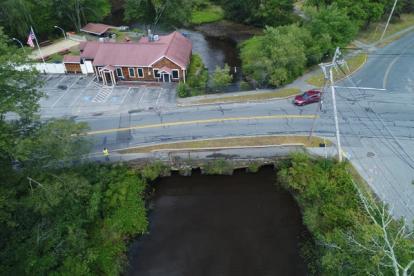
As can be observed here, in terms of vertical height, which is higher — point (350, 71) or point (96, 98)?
point (350, 71)

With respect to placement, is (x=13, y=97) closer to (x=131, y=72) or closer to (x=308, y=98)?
(x=131, y=72)

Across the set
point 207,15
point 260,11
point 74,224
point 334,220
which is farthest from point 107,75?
point 207,15

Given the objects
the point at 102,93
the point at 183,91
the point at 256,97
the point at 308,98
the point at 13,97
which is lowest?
the point at 102,93

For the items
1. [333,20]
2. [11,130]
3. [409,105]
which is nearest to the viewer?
[11,130]

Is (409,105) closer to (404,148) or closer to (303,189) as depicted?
(404,148)

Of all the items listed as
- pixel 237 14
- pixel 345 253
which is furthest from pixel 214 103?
pixel 237 14

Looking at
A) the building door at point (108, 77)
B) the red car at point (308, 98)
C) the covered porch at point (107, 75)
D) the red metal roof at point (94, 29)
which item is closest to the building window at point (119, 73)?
the covered porch at point (107, 75)
